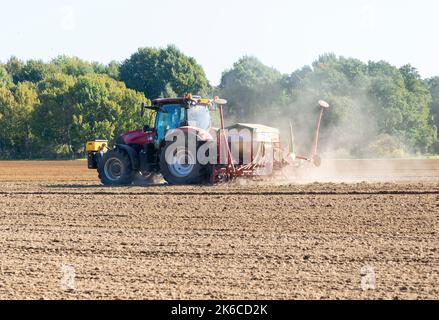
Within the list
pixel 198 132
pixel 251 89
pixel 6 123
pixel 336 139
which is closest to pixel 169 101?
pixel 198 132

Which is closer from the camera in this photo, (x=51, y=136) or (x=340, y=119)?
(x=340, y=119)

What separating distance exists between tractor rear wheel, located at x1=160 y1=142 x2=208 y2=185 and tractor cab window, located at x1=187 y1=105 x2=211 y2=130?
0.89 m

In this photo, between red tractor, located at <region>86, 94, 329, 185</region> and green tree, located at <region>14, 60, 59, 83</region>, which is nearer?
red tractor, located at <region>86, 94, 329, 185</region>

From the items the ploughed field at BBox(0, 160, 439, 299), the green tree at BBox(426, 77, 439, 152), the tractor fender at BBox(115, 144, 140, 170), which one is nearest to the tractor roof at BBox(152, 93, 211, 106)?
the tractor fender at BBox(115, 144, 140, 170)

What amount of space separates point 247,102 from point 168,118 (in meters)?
18.0

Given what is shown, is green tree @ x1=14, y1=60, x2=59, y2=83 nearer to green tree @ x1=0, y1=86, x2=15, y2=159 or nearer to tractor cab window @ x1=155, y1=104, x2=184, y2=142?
green tree @ x1=0, y1=86, x2=15, y2=159

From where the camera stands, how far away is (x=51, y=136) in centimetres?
6212

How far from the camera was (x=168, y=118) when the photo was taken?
20.9 metres

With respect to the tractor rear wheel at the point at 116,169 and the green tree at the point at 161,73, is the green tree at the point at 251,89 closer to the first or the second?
the green tree at the point at 161,73

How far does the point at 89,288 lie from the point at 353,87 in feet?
136

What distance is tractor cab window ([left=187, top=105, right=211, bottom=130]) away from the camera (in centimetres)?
2084

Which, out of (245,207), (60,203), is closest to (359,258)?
(245,207)

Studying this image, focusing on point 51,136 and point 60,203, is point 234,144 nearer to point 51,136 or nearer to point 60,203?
point 60,203
